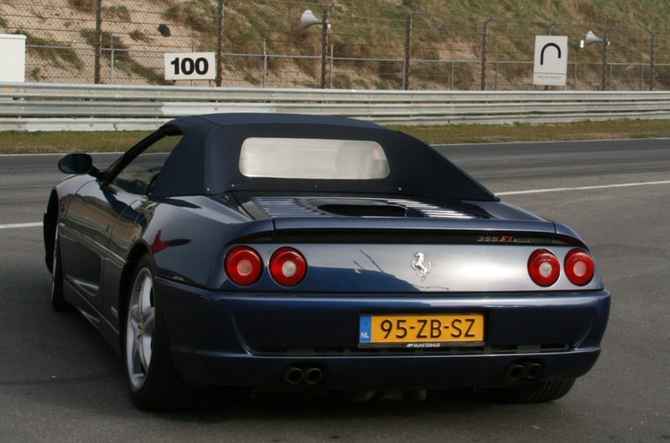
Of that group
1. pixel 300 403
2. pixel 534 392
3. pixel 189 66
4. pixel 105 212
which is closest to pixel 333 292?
pixel 300 403

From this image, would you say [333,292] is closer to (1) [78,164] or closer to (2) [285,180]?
(2) [285,180]

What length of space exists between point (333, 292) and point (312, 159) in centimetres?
127

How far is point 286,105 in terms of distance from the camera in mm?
24016

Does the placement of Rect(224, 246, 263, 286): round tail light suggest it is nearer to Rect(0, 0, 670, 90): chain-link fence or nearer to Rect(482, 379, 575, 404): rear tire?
Rect(482, 379, 575, 404): rear tire

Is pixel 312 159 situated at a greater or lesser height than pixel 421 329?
greater

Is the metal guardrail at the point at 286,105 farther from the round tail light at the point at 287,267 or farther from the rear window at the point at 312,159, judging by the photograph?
the round tail light at the point at 287,267

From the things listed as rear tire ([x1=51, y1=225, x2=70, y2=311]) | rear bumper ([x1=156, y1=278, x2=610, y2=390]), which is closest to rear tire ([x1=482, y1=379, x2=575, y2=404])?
rear bumper ([x1=156, y1=278, x2=610, y2=390])

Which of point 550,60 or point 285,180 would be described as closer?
point 285,180

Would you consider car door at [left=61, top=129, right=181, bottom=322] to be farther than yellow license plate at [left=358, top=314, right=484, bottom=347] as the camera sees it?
Yes

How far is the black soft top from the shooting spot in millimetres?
5395

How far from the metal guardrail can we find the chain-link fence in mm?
1740

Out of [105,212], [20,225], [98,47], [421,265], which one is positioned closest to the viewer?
[421,265]

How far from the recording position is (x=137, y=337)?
515 centimetres

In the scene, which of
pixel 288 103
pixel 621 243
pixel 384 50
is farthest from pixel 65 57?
pixel 621 243
